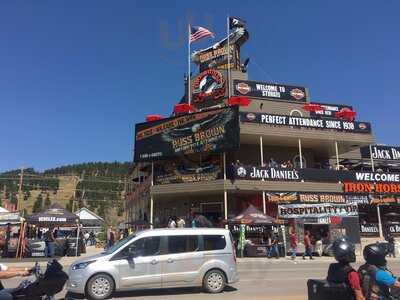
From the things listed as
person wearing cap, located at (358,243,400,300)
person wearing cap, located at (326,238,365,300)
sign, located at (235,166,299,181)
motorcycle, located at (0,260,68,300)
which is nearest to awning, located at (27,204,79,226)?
sign, located at (235,166,299,181)

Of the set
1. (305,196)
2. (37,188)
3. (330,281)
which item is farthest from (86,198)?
(330,281)

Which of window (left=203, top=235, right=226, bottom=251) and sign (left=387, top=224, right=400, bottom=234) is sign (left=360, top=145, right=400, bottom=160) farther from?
window (left=203, top=235, right=226, bottom=251)

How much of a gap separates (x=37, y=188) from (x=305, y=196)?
105286 millimetres

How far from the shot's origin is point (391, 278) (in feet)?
18.0

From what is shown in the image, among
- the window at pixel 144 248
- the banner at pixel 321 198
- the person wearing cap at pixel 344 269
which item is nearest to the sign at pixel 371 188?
the banner at pixel 321 198

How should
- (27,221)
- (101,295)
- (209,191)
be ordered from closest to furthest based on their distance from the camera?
(101,295), (27,221), (209,191)

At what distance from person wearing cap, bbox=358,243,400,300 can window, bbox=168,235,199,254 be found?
7.95m

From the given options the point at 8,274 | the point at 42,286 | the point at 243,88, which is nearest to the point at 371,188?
the point at 243,88

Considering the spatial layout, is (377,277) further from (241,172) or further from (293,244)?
(241,172)

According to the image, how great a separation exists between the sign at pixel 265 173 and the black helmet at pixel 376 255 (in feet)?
86.6

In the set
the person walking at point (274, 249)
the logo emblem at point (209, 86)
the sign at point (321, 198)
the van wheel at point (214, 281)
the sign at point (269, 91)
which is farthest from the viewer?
the sign at point (269, 91)

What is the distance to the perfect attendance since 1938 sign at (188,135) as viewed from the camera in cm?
3250

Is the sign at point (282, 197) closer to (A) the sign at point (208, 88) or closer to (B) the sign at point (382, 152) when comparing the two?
(A) the sign at point (208, 88)

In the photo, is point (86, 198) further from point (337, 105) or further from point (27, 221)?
point (27, 221)
